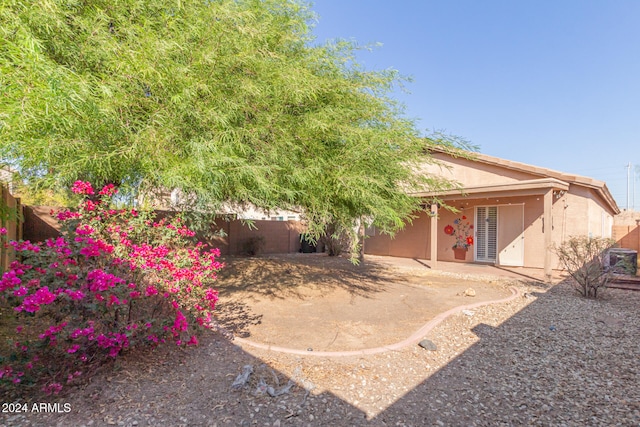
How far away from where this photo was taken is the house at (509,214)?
10.8 m

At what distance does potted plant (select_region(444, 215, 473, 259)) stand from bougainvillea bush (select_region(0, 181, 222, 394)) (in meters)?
12.5

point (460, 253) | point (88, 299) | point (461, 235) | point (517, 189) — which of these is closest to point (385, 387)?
point (88, 299)

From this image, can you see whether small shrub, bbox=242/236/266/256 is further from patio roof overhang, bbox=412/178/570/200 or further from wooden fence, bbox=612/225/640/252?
wooden fence, bbox=612/225/640/252

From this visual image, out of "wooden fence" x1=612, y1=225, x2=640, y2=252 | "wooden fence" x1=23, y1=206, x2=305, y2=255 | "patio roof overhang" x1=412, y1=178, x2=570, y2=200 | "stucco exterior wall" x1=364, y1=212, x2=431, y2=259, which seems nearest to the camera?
"wooden fence" x1=23, y1=206, x2=305, y2=255

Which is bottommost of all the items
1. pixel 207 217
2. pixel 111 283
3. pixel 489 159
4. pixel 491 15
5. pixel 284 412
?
pixel 284 412

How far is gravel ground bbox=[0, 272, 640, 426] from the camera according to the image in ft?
9.28

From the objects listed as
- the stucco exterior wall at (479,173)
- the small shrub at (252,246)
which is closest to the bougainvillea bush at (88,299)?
the stucco exterior wall at (479,173)

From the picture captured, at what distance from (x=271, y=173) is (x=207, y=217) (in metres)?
1.57

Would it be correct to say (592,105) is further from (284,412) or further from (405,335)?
(284,412)

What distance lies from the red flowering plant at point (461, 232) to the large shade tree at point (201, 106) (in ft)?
31.7

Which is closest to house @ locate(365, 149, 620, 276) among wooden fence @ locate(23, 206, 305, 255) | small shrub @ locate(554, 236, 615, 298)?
small shrub @ locate(554, 236, 615, 298)

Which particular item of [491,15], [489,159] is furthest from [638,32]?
[489,159]

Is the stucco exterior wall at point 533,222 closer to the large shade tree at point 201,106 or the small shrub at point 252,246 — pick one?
the small shrub at point 252,246

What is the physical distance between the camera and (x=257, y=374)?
349 cm
